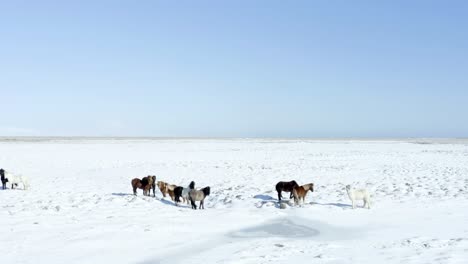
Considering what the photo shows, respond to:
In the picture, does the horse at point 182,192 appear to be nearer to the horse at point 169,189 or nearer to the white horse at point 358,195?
the horse at point 169,189

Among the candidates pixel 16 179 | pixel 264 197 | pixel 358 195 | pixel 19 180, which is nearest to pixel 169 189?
pixel 264 197

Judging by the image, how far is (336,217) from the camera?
13039mm

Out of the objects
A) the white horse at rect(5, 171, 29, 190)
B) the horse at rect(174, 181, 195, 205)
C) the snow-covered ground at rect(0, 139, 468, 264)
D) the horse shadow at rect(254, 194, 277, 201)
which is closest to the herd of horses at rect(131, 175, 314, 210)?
the horse at rect(174, 181, 195, 205)

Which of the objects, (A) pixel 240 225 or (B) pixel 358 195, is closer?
(A) pixel 240 225

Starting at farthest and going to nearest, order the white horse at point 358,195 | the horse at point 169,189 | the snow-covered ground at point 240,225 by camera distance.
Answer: the horse at point 169,189
the white horse at point 358,195
the snow-covered ground at point 240,225

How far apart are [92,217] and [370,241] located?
786 cm

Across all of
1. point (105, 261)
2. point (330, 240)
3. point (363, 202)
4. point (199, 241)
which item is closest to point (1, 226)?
point (105, 261)

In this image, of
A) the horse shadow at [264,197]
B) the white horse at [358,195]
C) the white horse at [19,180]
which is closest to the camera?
the white horse at [358,195]

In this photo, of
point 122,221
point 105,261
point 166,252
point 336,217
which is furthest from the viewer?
point 336,217

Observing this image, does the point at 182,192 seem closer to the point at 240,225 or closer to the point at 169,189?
the point at 169,189

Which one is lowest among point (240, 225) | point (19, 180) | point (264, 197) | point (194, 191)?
point (240, 225)

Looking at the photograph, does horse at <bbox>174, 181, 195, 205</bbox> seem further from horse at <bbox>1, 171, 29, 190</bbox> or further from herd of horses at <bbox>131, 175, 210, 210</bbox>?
horse at <bbox>1, 171, 29, 190</bbox>

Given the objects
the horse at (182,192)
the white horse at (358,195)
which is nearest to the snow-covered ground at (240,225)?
the white horse at (358,195)

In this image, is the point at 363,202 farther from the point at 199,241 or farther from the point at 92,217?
the point at 92,217
